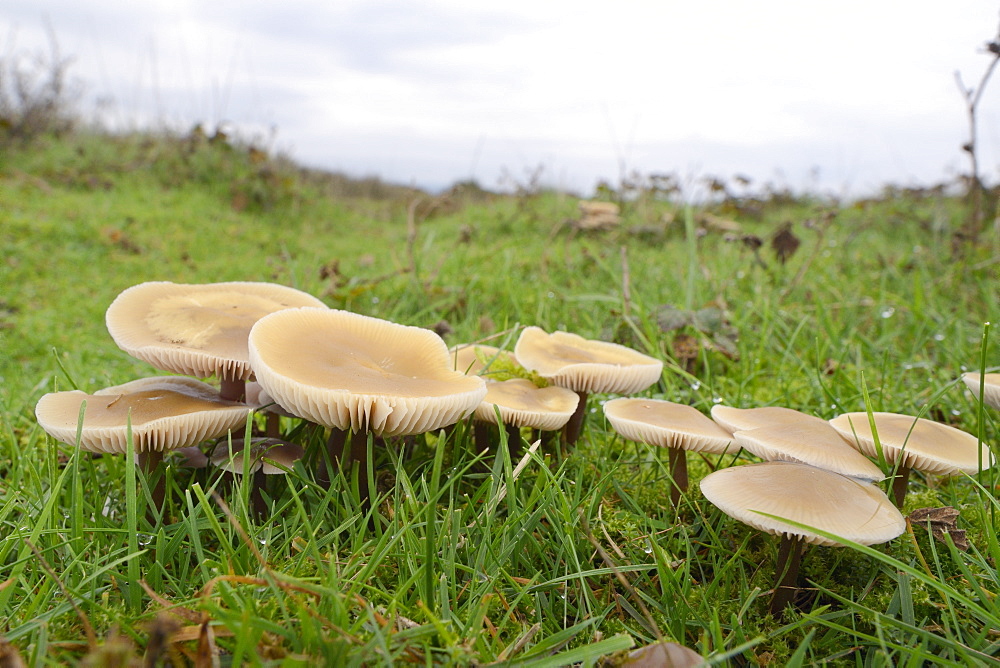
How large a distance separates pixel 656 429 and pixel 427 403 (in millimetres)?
743

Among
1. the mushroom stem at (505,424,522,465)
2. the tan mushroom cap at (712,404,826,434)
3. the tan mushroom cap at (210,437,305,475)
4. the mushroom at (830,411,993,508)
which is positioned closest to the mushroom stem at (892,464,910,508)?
the mushroom at (830,411,993,508)

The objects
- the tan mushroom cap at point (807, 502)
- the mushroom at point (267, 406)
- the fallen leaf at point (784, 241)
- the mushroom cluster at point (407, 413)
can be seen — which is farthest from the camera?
the fallen leaf at point (784, 241)

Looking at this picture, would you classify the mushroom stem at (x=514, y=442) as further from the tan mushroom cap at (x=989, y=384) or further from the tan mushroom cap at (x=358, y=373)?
the tan mushroom cap at (x=989, y=384)

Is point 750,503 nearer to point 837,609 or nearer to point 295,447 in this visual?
point 837,609

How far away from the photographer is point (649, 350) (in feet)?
11.1

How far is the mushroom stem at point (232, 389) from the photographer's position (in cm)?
215

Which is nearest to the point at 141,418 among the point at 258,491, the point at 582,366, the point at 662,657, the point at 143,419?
the point at 143,419

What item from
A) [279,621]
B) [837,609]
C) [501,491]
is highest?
[501,491]

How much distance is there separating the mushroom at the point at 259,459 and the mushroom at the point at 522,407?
0.66m

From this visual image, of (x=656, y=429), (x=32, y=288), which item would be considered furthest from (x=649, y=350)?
(x=32, y=288)

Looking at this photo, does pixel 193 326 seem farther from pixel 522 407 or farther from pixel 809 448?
pixel 809 448

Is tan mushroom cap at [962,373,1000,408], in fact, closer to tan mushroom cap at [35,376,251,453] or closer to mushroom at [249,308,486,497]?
mushroom at [249,308,486,497]

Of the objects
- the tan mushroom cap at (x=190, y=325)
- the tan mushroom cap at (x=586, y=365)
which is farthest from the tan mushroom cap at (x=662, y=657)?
the tan mushroom cap at (x=190, y=325)

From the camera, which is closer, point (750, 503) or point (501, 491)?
point (750, 503)
